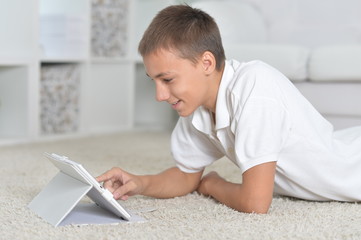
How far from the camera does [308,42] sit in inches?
100.0

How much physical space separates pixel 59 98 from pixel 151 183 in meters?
1.31

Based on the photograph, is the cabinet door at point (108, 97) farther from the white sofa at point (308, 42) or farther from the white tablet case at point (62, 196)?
the white tablet case at point (62, 196)

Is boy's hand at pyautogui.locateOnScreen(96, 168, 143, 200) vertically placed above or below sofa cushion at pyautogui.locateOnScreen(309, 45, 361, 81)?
below

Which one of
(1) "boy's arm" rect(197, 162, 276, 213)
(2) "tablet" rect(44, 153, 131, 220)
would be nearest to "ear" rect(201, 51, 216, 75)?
(1) "boy's arm" rect(197, 162, 276, 213)

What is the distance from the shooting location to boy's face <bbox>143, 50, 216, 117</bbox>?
1127 millimetres

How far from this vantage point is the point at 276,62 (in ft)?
6.69

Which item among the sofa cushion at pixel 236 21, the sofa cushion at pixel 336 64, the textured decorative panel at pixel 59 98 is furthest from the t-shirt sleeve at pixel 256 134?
the textured decorative panel at pixel 59 98

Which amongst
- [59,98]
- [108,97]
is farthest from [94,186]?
[108,97]

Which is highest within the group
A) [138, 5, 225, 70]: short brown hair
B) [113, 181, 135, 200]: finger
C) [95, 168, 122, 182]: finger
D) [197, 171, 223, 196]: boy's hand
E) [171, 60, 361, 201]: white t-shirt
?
[138, 5, 225, 70]: short brown hair

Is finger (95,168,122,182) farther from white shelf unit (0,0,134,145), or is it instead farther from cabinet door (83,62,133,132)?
cabinet door (83,62,133,132)

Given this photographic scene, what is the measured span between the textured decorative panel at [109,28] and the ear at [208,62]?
5.16 ft

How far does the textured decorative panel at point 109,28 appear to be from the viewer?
268 centimetres

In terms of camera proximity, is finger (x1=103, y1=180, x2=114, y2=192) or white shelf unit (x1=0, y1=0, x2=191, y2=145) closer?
finger (x1=103, y1=180, x2=114, y2=192)

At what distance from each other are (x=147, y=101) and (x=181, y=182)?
5.96ft
